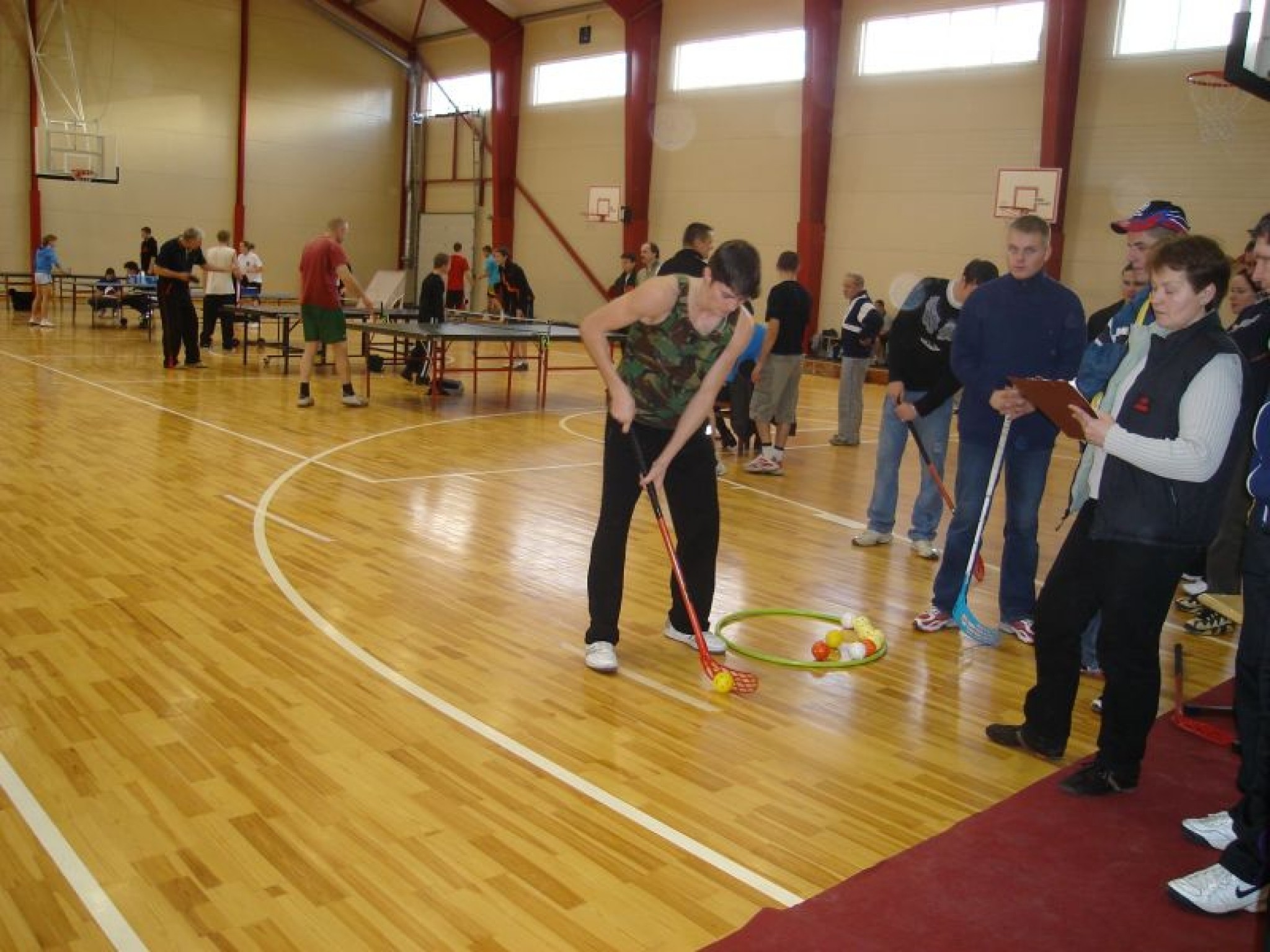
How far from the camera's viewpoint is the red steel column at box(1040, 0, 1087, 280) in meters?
14.0

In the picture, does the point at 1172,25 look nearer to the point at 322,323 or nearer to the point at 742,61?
the point at 742,61

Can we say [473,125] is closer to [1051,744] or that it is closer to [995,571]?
[995,571]

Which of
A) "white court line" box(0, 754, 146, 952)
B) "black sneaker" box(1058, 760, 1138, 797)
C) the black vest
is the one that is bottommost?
"white court line" box(0, 754, 146, 952)

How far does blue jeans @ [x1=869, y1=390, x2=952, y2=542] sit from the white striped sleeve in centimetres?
304

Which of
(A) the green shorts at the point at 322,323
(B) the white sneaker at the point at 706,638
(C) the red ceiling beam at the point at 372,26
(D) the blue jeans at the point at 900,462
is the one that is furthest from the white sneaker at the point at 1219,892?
(C) the red ceiling beam at the point at 372,26

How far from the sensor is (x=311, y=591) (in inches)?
190

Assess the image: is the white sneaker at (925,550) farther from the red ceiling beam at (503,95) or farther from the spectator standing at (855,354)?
the red ceiling beam at (503,95)

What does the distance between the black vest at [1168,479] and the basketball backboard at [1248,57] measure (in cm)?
499

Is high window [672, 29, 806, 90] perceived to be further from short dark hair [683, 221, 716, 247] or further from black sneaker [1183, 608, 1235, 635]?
black sneaker [1183, 608, 1235, 635]

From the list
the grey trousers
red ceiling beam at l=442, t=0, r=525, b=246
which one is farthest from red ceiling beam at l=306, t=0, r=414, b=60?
the grey trousers

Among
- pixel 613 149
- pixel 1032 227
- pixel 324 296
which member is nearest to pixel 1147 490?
pixel 1032 227

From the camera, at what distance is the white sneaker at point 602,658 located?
407 cm

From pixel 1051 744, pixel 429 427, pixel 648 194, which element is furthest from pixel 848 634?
pixel 648 194

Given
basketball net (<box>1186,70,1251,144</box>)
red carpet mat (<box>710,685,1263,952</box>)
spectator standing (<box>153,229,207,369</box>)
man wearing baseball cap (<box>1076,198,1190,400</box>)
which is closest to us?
red carpet mat (<box>710,685,1263,952</box>)
